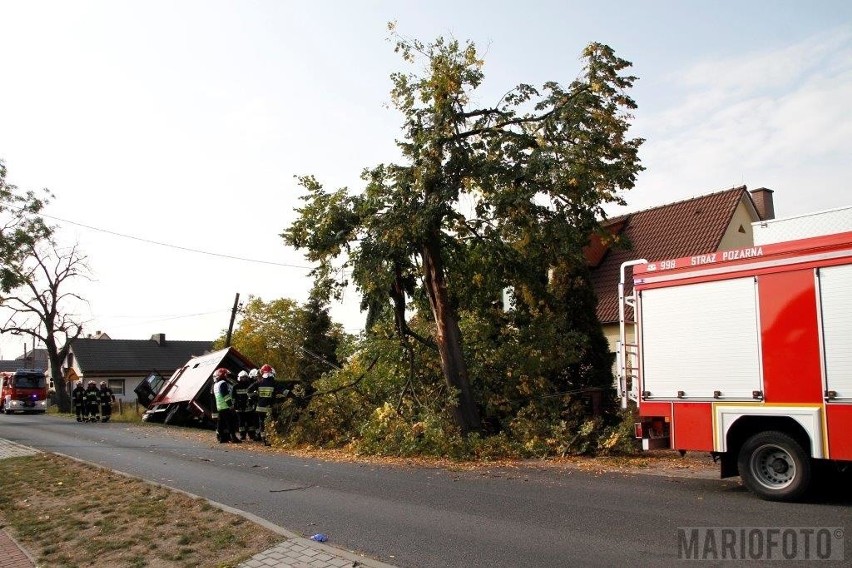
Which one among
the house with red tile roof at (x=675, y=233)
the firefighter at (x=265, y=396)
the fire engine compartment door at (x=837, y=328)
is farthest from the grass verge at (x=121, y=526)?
the house with red tile roof at (x=675, y=233)

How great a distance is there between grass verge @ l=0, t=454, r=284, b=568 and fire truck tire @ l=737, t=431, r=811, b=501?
17.4 feet

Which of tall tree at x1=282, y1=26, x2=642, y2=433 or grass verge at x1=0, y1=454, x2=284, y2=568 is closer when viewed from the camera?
grass verge at x1=0, y1=454, x2=284, y2=568

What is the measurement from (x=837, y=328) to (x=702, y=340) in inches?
62.4

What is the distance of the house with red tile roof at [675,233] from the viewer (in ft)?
74.0

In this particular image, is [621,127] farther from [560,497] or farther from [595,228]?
[560,497]

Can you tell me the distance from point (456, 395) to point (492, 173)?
423cm

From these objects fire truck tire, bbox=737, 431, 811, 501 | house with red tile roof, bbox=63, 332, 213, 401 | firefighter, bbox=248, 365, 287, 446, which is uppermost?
house with red tile roof, bbox=63, 332, 213, 401

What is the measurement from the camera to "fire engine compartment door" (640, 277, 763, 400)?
8.45 m

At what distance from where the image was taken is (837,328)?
25.2 ft

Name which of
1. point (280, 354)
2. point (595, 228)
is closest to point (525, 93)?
point (595, 228)

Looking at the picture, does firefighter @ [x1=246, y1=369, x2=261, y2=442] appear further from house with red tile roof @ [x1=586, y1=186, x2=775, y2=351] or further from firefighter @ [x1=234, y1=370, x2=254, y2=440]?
house with red tile roof @ [x1=586, y1=186, x2=775, y2=351]

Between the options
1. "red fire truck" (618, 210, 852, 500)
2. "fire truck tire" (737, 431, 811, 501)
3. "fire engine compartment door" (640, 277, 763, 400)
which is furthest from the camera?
"fire engine compartment door" (640, 277, 763, 400)

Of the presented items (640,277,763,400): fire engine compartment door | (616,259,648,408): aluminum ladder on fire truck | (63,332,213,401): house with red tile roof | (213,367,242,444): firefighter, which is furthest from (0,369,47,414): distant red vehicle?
(640,277,763,400): fire engine compartment door

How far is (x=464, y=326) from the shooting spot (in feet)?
51.8
